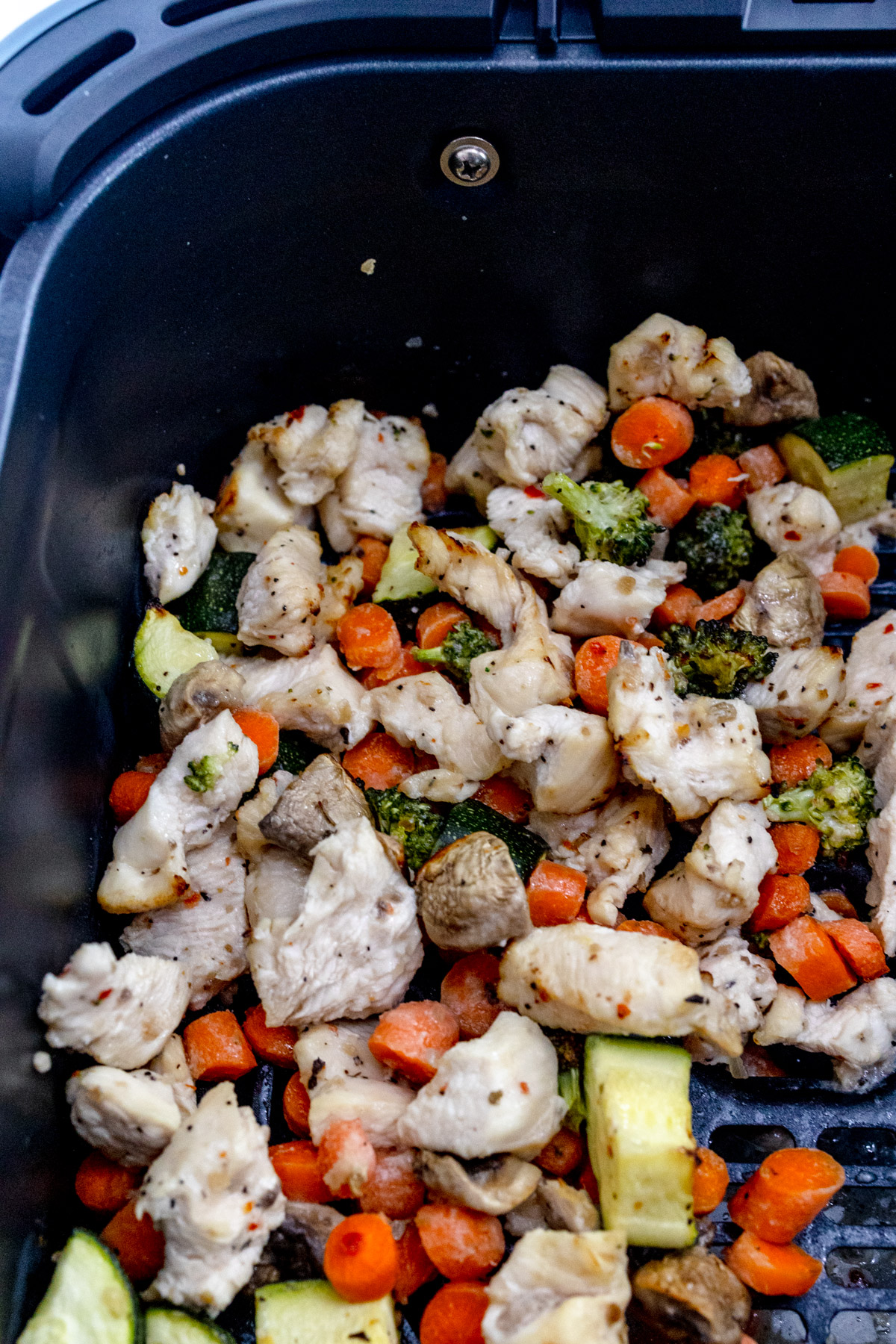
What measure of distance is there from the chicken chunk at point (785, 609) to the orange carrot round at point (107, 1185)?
4.72 ft

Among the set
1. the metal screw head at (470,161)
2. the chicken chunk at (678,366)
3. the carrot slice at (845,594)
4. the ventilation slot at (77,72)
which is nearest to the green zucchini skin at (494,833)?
the carrot slice at (845,594)

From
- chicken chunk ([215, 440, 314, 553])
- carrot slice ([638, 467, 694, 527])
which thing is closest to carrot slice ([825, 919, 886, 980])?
carrot slice ([638, 467, 694, 527])

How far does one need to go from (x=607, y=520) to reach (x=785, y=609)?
1.26ft

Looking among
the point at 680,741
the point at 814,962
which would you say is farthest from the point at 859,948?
the point at 680,741

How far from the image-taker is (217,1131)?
1.60 metres

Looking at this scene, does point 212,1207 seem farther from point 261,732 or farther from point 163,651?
point 163,651

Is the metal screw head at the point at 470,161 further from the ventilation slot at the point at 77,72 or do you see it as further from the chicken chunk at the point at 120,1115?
the chicken chunk at the point at 120,1115

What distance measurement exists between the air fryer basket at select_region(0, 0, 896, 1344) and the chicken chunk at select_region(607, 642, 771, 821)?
19.4 inches

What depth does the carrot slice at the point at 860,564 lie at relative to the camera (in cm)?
229

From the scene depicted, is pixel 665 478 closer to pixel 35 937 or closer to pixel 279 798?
pixel 279 798

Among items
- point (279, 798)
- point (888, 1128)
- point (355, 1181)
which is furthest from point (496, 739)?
point (888, 1128)

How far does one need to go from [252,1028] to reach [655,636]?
1.06 metres

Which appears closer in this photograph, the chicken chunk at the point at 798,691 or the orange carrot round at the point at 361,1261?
the orange carrot round at the point at 361,1261

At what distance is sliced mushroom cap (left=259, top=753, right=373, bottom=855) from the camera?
6.02 feet
